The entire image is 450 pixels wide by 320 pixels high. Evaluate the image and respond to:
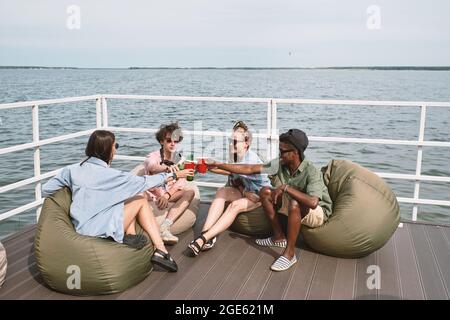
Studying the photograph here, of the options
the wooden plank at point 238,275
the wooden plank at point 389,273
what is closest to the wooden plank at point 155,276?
the wooden plank at point 238,275

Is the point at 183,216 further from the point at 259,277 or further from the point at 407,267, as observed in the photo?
the point at 407,267

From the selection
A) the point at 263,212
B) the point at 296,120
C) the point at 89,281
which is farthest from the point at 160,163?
the point at 296,120

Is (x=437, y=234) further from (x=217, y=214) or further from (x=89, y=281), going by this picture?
(x=89, y=281)

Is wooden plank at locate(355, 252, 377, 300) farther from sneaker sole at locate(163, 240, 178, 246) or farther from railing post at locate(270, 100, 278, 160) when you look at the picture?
railing post at locate(270, 100, 278, 160)

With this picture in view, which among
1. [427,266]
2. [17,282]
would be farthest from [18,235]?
[427,266]

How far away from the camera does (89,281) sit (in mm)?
2932

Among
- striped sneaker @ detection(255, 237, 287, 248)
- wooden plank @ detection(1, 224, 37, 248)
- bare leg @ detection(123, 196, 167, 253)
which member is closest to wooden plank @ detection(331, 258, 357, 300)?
striped sneaker @ detection(255, 237, 287, 248)

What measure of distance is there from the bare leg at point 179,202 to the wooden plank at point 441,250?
1949mm

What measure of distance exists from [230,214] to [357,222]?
3.09ft

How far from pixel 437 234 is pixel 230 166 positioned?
6.28 ft

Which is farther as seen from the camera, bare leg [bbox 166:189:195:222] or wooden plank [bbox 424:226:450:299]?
bare leg [bbox 166:189:195:222]

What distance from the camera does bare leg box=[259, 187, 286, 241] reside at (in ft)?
12.1

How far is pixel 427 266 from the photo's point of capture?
11.5 feet
